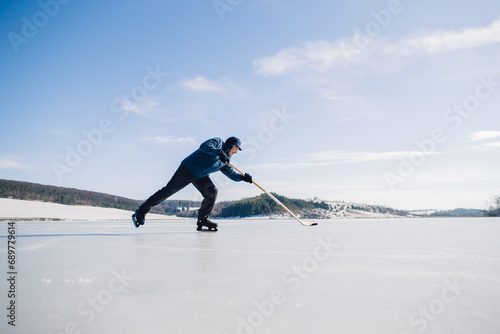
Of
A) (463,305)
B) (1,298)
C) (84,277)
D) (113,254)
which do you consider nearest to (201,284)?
(84,277)

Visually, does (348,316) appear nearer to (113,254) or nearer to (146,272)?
(146,272)

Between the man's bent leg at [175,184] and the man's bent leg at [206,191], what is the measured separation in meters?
0.37

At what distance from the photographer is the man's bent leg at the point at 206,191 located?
5895 millimetres

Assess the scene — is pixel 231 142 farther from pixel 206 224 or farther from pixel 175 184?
pixel 206 224

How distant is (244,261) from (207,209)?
11.5ft

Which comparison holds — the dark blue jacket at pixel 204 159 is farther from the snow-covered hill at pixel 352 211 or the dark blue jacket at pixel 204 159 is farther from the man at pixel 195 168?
the snow-covered hill at pixel 352 211

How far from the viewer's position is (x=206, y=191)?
233 inches

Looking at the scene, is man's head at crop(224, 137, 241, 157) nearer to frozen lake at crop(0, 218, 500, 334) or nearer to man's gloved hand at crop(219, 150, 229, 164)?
man's gloved hand at crop(219, 150, 229, 164)

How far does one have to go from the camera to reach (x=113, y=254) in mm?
2881

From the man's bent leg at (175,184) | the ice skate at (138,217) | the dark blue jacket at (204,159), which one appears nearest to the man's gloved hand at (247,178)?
the dark blue jacket at (204,159)

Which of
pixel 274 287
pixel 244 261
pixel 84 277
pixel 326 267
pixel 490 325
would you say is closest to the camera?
pixel 490 325

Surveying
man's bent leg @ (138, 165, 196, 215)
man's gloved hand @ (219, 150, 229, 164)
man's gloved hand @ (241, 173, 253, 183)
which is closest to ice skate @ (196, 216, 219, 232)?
man's bent leg @ (138, 165, 196, 215)

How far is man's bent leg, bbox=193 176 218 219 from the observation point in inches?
232

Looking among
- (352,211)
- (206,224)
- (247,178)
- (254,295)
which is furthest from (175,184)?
(352,211)
